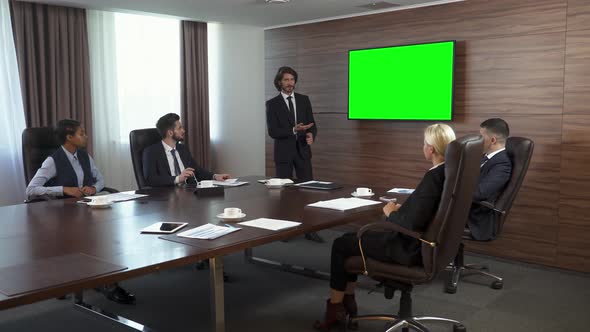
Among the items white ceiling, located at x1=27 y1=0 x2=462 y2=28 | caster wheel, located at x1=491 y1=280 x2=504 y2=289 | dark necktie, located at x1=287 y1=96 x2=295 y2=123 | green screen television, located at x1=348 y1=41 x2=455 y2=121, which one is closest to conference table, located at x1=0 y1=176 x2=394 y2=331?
caster wheel, located at x1=491 y1=280 x2=504 y2=289

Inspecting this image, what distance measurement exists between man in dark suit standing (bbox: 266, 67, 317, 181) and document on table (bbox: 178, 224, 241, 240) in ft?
8.77

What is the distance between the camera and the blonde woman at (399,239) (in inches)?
107

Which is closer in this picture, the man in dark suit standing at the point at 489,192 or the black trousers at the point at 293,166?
the man in dark suit standing at the point at 489,192

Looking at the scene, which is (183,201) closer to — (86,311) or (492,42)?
(86,311)

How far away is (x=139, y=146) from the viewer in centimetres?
451

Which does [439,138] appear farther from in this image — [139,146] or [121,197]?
[139,146]

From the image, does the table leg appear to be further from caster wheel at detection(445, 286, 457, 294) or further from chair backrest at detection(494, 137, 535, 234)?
chair backrest at detection(494, 137, 535, 234)

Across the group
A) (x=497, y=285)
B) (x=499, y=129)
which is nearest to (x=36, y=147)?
(x=499, y=129)

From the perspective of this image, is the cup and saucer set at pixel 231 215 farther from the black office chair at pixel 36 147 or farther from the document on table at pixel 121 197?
the black office chair at pixel 36 147

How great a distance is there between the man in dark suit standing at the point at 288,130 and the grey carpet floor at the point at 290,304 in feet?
4.07

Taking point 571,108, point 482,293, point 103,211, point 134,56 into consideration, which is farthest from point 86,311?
point 571,108

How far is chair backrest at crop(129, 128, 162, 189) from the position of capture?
4.45 m

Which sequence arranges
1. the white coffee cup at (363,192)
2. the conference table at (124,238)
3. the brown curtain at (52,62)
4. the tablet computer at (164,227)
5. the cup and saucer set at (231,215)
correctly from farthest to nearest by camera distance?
1. the brown curtain at (52,62)
2. the white coffee cup at (363,192)
3. the cup and saucer set at (231,215)
4. the tablet computer at (164,227)
5. the conference table at (124,238)

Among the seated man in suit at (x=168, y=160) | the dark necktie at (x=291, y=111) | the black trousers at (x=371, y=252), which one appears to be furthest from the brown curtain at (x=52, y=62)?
the black trousers at (x=371, y=252)
